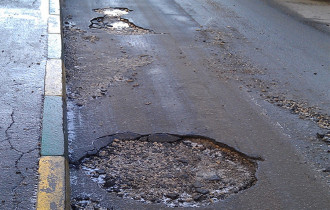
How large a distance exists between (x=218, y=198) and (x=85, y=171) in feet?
4.18

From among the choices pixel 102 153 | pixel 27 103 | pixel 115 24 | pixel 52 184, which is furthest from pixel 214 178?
pixel 115 24

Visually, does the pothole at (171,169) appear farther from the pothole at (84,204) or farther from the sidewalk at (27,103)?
the sidewalk at (27,103)

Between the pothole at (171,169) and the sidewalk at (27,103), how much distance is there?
51 centimetres

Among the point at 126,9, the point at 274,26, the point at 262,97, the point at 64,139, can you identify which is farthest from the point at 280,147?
the point at 126,9

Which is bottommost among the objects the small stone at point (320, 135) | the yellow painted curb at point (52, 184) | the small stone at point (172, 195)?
the small stone at point (172, 195)

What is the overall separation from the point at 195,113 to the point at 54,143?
1.94 metres

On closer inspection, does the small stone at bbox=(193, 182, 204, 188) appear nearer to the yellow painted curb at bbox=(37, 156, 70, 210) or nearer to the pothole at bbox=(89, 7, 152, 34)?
the yellow painted curb at bbox=(37, 156, 70, 210)

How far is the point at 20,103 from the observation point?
18.3 feet

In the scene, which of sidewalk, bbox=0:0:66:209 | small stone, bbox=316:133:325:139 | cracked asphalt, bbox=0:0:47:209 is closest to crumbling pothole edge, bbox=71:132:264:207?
sidewalk, bbox=0:0:66:209

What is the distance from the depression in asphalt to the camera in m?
4.33

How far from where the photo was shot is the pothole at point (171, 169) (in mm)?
4254

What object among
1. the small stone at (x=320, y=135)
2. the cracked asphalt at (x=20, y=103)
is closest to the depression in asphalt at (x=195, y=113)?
the small stone at (x=320, y=135)

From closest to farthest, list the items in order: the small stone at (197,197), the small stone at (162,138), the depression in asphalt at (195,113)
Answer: the small stone at (197,197)
the depression in asphalt at (195,113)
the small stone at (162,138)

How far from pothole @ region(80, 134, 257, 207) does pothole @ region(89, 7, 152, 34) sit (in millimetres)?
4572
